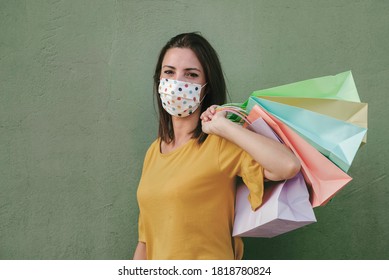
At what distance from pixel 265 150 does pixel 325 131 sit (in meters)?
0.22

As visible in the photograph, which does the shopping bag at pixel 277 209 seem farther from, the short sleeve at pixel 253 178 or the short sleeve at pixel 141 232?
the short sleeve at pixel 141 232

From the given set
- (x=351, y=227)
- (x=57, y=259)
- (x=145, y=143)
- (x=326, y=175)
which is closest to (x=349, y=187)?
(x=351, y=227)

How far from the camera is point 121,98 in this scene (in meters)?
2.27

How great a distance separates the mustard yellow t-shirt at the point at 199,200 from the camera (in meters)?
1.81

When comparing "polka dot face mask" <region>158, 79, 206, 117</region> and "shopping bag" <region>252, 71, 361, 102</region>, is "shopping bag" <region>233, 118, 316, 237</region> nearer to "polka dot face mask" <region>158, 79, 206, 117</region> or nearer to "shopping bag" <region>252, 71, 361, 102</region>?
"shopping bag" <region>252, 71, 361, 102</region>

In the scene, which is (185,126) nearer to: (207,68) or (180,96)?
(180,96)

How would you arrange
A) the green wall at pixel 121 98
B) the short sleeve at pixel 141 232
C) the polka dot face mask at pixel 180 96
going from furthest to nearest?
the green wall at pixel 121 98 → the short sleeve at pixel 141 232 → the polka dot face mask at pixel 180 96

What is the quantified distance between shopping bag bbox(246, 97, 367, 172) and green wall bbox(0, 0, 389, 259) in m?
0.54

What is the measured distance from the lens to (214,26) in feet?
7.46

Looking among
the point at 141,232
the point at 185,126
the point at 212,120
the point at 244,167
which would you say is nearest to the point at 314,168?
the point at 244,167

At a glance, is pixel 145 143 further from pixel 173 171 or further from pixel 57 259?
pixel 57 259

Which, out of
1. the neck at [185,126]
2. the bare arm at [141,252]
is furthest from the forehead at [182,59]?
the bare arm at [141,252]

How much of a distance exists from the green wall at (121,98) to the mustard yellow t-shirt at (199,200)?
0.42 meters

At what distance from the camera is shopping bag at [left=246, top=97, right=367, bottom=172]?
163 centimetres
